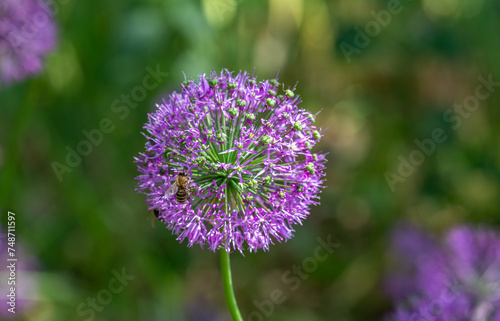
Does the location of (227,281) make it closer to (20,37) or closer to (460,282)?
(460,282)

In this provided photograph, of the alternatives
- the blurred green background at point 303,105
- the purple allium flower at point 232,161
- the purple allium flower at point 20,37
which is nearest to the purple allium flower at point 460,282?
the purple allium flower at point 232,161

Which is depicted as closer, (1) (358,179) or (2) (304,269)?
(2) (304,269)

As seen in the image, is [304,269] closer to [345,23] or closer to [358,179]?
[358,179]

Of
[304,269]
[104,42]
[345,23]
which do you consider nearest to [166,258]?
[304,269]

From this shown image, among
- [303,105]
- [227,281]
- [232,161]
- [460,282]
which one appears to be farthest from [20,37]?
[460,282]

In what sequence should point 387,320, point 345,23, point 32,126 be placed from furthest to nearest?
point 32,126, point 345,23, point 387,320

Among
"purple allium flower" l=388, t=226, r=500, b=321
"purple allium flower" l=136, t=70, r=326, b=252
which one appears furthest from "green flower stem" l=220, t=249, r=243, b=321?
"purple allium flower" l=388, t=226, r=500, b=321

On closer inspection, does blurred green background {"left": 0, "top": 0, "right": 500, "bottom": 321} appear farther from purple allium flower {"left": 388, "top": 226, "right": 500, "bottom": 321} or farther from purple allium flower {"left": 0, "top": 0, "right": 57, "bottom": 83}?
purple allium flower {"left": 388, "top": 226, "right": 500, "bottom": 321}
